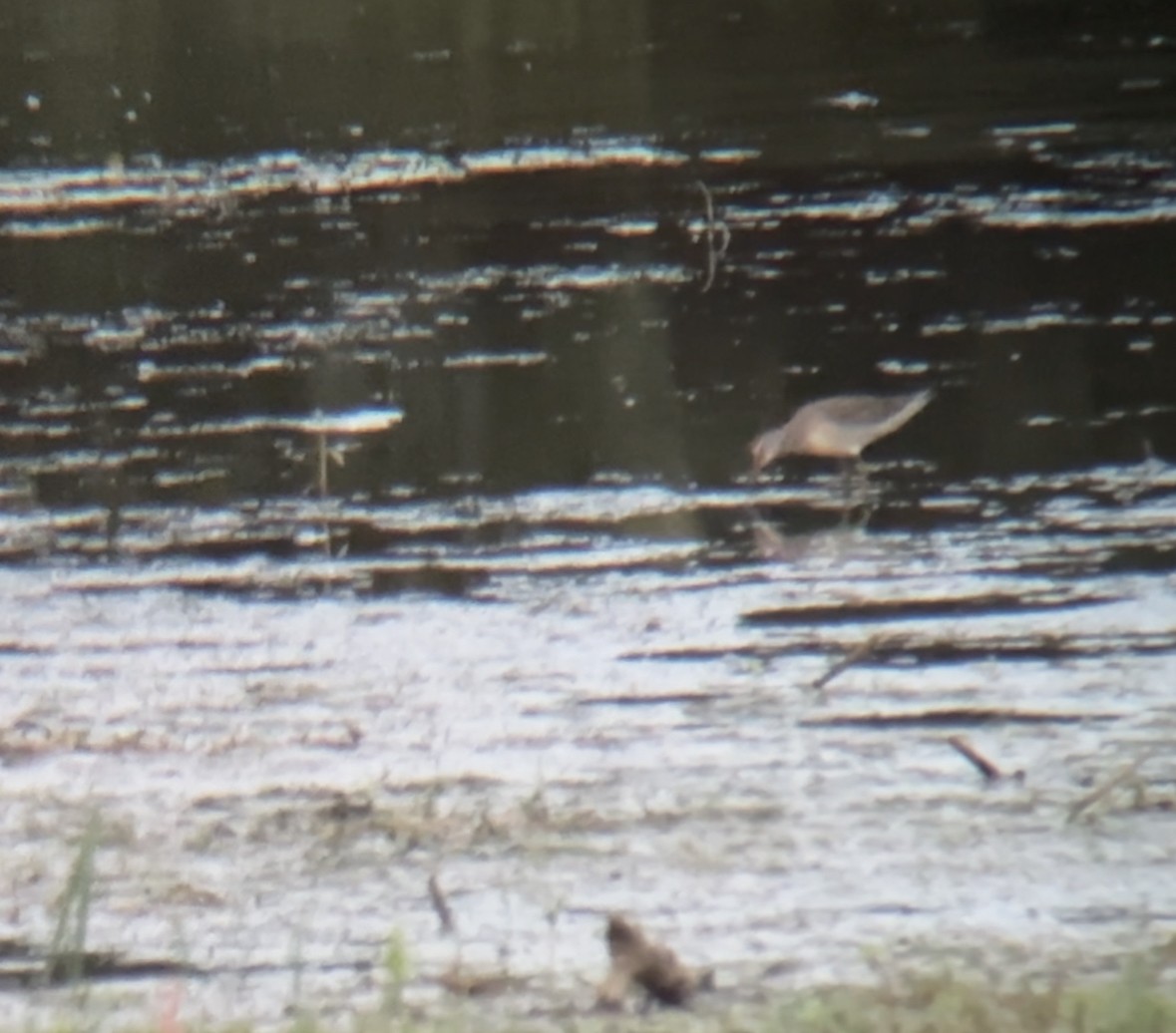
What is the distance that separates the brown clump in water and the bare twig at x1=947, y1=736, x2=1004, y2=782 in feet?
3.67

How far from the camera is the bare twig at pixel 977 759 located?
517 cm

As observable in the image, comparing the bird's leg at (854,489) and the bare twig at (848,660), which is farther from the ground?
the bird's leg at (854,489)

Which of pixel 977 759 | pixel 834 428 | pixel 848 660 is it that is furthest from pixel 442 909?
pixel 834 428

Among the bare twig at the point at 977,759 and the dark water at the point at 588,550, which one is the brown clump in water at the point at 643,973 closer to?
the dark water at the point at 588,550

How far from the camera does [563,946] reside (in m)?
4.42

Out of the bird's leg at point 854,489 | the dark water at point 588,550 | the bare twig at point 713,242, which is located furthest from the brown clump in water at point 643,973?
the bare twig at point 713,242

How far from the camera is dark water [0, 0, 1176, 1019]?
4730mm

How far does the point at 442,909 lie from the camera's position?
15.0ft

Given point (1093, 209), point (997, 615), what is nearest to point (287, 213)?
point (1093, 209)

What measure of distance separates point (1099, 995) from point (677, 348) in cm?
577

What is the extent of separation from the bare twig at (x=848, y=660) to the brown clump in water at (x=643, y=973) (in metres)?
1.61

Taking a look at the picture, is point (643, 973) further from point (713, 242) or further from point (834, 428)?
point (713, 242)

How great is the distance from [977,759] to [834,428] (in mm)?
2543

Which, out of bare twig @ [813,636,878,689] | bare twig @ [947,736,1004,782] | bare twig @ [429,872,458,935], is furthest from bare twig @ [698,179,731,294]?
bare twig @ [429,872,458,935]
